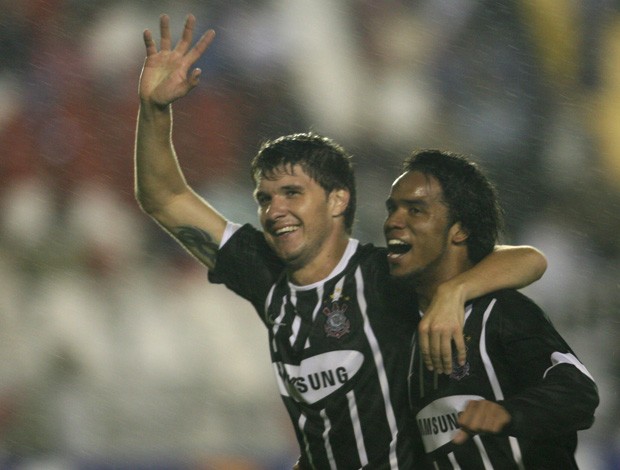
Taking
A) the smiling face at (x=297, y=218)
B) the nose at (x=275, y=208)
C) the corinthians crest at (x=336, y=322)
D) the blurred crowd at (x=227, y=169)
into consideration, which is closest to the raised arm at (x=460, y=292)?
the corinthians crest at (x=336, y=322)

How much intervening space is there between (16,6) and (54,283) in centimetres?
187

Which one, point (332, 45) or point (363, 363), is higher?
point (332, 45)

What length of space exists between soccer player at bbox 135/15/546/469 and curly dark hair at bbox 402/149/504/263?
0.12 metres

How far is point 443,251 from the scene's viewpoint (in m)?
2.51

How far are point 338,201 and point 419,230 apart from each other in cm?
38

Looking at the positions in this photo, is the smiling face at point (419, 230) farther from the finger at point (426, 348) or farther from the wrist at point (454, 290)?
the finger at point (426, 348)

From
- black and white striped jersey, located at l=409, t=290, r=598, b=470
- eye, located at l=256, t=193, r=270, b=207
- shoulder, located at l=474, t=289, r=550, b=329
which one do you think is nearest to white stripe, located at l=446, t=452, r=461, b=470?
black and white striped jersey, located at l=409, t=290, r=598, b=470

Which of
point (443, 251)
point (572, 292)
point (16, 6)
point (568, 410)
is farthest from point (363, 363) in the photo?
point (16, 6)

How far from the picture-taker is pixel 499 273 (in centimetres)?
234

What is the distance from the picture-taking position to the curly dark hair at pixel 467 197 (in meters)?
2.56

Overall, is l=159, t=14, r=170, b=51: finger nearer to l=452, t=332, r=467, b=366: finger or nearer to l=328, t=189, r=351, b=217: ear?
l=328, t=189, r=351, b=217: ear

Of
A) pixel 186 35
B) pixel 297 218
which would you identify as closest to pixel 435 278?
pixel 297 218

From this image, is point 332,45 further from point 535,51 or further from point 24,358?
point 24,358

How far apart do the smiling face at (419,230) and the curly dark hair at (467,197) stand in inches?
1.1
